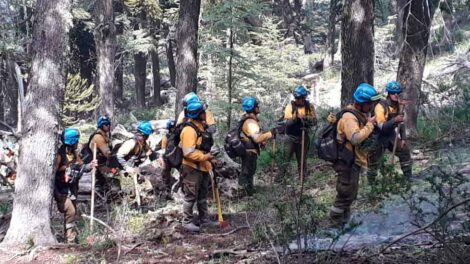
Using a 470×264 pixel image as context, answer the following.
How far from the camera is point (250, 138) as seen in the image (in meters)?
10.2

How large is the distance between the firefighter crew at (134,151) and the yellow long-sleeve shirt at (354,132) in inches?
185

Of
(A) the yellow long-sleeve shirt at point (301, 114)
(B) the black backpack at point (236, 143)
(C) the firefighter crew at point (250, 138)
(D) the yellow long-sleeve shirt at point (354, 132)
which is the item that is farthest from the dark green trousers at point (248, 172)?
(D) the yellow long-sleeve shirt at point (354, 132)

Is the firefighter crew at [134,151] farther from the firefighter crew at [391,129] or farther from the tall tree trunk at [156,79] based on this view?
the tall tree trunk at [156,79]

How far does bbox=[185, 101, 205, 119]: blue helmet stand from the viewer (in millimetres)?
7684

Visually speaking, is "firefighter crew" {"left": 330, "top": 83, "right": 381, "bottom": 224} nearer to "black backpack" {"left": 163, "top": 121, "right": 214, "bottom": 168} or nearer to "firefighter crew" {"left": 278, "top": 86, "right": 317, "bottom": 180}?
"black backpack" {"left": 163, "top": 121, "right": 214, "bottom": 168}

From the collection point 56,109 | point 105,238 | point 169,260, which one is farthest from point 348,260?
point 56,109

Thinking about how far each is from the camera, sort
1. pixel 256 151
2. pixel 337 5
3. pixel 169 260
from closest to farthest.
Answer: pixel 169 260
pixel 256 151
pixel 337 5

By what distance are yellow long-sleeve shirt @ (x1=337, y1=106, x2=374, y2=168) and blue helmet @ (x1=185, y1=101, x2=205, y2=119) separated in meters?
2.15

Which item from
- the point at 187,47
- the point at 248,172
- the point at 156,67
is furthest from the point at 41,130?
the point at 156,67

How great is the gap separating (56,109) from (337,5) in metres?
11.4

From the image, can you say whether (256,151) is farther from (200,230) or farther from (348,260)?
(348,260)

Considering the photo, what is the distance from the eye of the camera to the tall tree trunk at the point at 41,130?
734 centimetres

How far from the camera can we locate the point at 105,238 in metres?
6.98

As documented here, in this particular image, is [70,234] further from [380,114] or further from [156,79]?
[156,79]
